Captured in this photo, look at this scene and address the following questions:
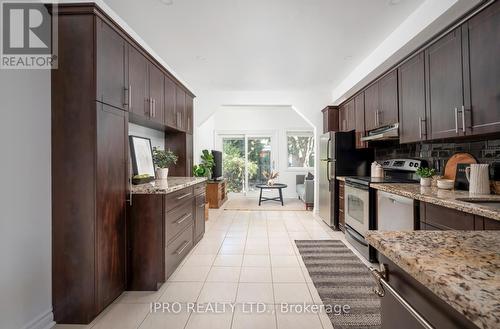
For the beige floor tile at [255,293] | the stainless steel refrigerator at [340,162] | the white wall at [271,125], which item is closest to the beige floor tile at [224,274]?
the beige floor tile at [255,293]

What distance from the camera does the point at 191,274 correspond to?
2.66 m

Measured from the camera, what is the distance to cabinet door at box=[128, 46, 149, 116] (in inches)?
94.5

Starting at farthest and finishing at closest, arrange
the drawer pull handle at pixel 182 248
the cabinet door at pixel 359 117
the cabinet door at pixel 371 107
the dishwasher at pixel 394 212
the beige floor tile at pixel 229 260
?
1. the cabinet door at pixel 359 117
2. the cabinet door at pixel 371 107
3. the beige floor tile at pixel 229 260
4. the drawer pull handle at pixel 182 248
5. the dishwasher at pixel 394 212

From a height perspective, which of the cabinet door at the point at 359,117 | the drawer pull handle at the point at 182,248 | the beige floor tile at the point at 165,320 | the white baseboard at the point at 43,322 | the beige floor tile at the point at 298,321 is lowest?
the beige floor tile at the point at 298,321

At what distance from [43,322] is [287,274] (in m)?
→ 2.04

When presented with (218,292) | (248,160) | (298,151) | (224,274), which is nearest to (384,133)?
(224,274)

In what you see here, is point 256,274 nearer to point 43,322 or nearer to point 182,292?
point 182,292

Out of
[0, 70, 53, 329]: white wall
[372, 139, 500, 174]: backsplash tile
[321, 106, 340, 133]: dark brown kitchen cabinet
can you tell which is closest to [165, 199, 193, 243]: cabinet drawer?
[0, 70, 53, 329]: white wall

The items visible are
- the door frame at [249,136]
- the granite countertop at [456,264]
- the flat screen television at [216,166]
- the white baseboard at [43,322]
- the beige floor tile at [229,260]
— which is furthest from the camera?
the door frame at [249,136]

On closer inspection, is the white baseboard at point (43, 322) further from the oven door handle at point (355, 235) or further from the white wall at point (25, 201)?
the oven door handle at point (355, 235)

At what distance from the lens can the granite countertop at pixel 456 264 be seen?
446 mm

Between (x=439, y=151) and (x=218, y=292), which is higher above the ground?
(x=439, y=151)

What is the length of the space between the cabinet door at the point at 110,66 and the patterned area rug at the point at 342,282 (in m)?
2.46

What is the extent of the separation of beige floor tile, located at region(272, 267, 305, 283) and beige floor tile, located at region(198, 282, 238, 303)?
446 mm
